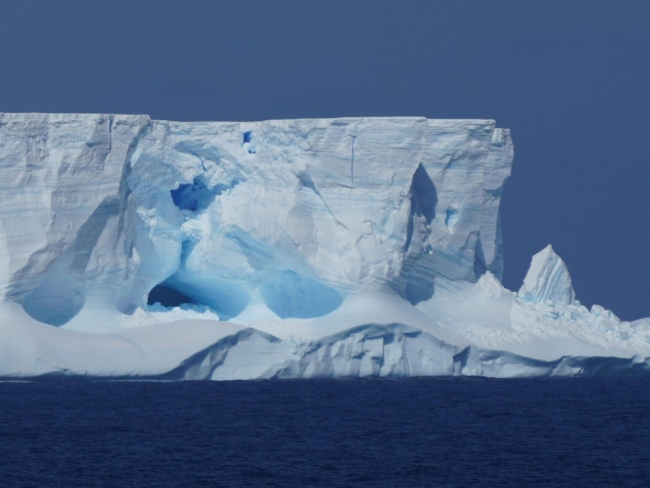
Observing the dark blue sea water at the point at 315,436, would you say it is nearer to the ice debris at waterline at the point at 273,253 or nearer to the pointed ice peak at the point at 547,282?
the ice debris at waterline at the point at 273,253

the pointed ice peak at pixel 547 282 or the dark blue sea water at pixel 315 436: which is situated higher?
the pointed ice peak at pixel 547 282

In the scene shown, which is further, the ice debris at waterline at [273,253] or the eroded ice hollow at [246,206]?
the eroded ice hollow at [246,206]

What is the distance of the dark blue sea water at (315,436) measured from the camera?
1691 centimetres

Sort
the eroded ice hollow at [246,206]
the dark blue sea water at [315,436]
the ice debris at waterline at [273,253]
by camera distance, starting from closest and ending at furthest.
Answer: the dark blue sea water at [315,436] → the ice debris at waterline at [273,253] → the eroded ice hollow at [246,206]

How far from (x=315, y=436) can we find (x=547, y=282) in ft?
28.6

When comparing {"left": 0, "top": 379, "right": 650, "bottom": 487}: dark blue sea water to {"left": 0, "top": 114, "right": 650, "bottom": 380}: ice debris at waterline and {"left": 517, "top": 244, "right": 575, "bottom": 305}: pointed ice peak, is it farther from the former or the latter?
{"left": 517, "top": 244, "right": 575, "bottom": 305}: pointed ice peak

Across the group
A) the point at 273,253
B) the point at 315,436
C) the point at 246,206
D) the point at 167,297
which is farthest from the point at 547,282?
the point at 315,436

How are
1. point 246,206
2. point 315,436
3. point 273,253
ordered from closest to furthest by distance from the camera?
point 315,436 < point 273,253 < point 246,206

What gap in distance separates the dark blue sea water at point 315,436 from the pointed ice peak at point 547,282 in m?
2.21

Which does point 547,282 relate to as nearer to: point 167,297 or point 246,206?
point 246,206

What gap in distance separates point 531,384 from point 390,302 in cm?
460

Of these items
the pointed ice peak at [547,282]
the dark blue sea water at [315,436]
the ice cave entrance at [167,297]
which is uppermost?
the pointed ice peak at [547,282]

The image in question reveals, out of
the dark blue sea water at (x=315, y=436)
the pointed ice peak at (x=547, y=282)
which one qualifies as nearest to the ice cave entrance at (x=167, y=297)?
the dark blue sea water at (x=315, y=436)

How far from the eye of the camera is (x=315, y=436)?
771 inches
